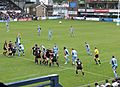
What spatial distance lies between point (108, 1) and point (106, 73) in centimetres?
7181

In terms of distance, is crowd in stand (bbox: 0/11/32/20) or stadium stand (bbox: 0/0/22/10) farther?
stadium stand (bbox: 0/0/22/10)

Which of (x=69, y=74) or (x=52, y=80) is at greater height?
(x=52, y=80)

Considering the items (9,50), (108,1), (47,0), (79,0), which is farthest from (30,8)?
(9,50)

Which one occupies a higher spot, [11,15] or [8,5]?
[8,5]

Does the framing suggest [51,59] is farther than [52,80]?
Yes

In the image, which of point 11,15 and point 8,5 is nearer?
point 11,15

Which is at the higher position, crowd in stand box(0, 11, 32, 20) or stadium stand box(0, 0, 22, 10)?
stadium stand box(0, 0, 22, 10)

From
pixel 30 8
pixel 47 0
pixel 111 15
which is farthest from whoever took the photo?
pixel 47 0

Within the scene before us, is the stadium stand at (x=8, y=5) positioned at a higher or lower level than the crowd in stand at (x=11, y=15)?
higher

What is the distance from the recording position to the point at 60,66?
85.1ft

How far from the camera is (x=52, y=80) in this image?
5879 millimetres

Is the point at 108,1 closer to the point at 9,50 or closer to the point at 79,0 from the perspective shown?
the point at 79,0

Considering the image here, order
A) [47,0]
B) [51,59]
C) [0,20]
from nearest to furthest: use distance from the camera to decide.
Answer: [51,59]
[0,20]
[47,0]

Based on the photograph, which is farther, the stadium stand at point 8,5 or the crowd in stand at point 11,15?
the stadium stand at point 8,5
